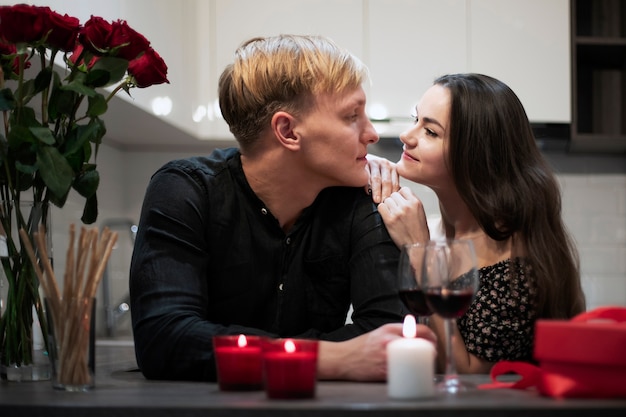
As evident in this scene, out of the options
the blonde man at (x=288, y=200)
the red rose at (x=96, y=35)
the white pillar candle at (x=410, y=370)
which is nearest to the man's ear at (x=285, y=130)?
the blonde man at (x=288, y=200)

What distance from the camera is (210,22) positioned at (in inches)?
123

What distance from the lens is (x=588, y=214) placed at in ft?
11.8

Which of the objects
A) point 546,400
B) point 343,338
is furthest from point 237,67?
point 546,400

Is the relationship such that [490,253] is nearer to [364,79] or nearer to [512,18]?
[364,79]

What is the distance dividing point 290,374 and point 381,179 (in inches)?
34.9

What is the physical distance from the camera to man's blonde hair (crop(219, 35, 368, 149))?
1677mm

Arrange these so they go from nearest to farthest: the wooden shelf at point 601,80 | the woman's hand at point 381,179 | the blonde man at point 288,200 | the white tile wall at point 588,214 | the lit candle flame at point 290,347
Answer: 1. the lit candle flame at point 290,347
2. the blonde man at point 288,200
3. the woman's hand at point 381,179
4. the wooden shelf at point 601,80
5. the white tile wall at point 588,214

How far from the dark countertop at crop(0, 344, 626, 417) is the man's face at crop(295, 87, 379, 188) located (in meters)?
0.64

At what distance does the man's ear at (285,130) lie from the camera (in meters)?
1.70

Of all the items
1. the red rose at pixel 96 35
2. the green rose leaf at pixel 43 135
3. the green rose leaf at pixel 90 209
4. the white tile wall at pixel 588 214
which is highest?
the red rose at pixel 96 35

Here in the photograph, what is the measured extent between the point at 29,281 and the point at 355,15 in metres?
2.04

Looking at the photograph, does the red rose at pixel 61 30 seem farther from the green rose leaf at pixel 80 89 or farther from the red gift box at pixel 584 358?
the red gift box at pixel 584 358

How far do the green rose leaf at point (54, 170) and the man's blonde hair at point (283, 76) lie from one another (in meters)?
0.48

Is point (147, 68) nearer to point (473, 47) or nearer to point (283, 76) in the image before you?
point (283, 76)
